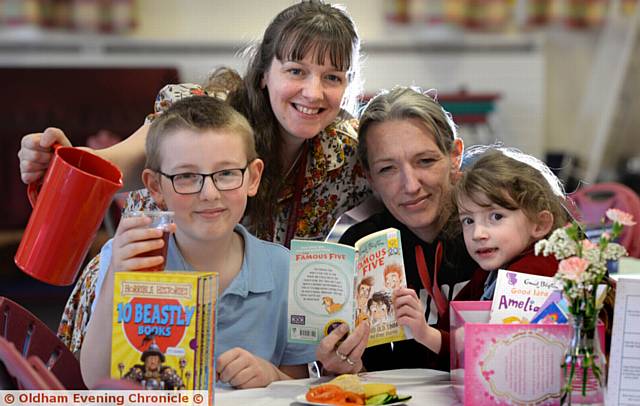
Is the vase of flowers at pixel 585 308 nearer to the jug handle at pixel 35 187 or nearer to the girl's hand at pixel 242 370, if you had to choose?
the girl's hand at pixel 242 370

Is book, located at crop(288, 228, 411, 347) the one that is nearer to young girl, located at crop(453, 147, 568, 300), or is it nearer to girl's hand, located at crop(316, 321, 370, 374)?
girl's hand, located at crop(316, 321, 370, 374)

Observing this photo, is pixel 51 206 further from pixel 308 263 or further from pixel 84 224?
pixel 308 263

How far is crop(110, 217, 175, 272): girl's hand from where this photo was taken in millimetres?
1395

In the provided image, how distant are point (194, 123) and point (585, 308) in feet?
2.70

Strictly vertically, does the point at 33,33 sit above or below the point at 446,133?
above

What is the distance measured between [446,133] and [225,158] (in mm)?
742

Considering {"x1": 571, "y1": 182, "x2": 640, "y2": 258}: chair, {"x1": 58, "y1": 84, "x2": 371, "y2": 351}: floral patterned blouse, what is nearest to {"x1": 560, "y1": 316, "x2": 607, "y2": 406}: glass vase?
{"x1": 58, "y1": 84, "x2": 371, "y2": 351}: floral patterned blouse

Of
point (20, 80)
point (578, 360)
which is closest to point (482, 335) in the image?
point (578, 360)

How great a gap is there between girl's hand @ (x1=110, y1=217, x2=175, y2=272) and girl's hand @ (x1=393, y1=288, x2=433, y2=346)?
1.51ft

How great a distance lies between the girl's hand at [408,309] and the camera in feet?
5.38

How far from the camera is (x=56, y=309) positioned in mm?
5582

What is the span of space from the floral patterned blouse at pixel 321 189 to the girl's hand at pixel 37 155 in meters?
0.67

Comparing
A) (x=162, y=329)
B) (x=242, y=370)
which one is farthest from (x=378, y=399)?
(x=162, y=329)

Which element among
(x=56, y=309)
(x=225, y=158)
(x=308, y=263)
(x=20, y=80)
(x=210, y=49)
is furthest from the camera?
(x=210, y=49)
